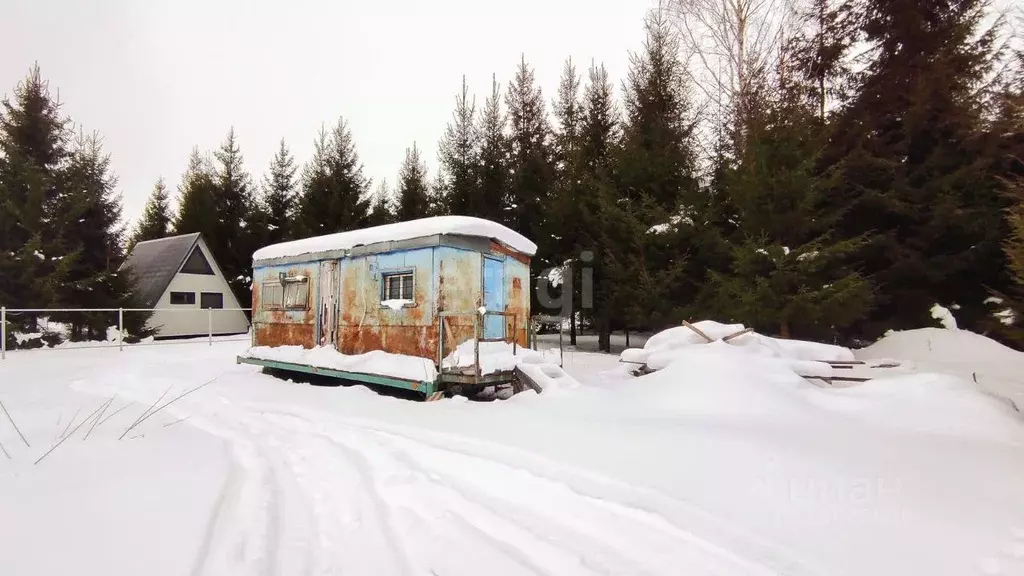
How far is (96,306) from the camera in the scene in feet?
46.3

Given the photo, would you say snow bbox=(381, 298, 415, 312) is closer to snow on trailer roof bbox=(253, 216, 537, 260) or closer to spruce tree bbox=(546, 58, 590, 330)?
snow on trailer roof bbox=(253, 216, 537, 260)

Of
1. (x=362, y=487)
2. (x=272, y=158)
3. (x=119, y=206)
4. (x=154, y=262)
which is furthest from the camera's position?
(x=272, y=158)

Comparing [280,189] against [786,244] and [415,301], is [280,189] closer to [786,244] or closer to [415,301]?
[415,301]

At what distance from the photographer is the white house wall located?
16925 millimetres

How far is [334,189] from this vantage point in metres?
20.7

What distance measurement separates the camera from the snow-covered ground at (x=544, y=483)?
2.33 metres

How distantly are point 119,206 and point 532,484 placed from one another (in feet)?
60.9

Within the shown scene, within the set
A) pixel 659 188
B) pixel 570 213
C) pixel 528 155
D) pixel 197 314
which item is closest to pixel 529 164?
pixel 528 155

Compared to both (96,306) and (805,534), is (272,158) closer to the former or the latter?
(96,306)

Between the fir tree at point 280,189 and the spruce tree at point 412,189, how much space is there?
18.2ft

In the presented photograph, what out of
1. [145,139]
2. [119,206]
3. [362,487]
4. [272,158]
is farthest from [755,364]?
[272,158]

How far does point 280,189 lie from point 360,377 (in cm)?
1960

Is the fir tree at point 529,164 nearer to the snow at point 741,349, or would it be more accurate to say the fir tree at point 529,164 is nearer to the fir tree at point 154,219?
the snow at point 741,349

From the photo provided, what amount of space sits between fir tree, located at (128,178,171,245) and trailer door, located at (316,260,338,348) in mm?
26157
